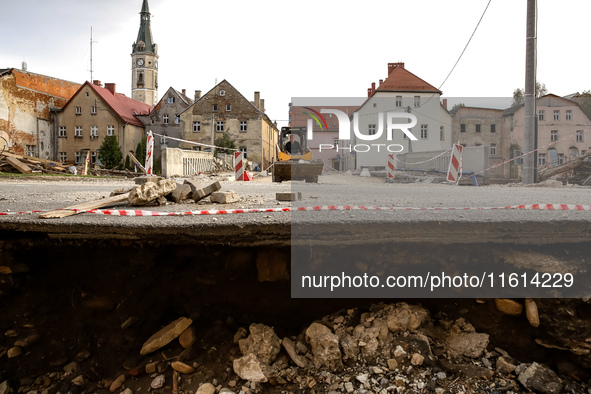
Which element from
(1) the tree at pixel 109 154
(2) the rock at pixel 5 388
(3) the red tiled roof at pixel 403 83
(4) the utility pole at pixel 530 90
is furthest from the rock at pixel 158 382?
(3) the red tiled roof at pixel 403 83

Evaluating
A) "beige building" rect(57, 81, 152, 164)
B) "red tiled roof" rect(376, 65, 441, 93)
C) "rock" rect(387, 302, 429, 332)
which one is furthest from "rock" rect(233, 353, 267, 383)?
"red tiled roof" rect(376, 65, 441, 93)

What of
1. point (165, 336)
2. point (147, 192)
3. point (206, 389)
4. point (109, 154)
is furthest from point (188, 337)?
point (109, 154)

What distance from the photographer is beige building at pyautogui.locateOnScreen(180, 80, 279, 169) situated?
43.0 m

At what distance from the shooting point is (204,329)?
3.23 meters

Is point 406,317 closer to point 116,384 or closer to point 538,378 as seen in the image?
point 538,378

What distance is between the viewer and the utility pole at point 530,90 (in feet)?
34.5

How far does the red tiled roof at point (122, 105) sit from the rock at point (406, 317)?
42.9 meters

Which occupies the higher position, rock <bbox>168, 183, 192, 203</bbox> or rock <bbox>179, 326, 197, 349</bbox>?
rock <bbox>168, 183, 192, 203</bbox>

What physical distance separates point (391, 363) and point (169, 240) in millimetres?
1895

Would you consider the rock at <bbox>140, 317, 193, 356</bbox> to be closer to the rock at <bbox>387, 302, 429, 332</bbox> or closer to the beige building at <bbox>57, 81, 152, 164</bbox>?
the rock at <bbox>387, 302, 429, 332</bbox>

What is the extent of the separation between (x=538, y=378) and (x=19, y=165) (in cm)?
2157

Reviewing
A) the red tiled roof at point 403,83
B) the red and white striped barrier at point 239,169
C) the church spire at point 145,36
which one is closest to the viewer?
the red and white striped barrier at point 239,169

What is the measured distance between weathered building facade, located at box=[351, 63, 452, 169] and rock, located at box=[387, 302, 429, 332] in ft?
126

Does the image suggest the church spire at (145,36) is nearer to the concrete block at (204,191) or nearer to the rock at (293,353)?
the concrete block at (204,191)
